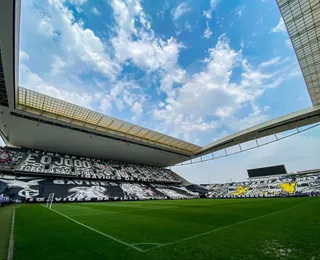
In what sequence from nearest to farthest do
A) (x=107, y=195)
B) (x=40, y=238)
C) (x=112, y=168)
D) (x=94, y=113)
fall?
(x=40, y=238) < (x=94, y=113) < (x=107, y=195) < (x=112, y=168)

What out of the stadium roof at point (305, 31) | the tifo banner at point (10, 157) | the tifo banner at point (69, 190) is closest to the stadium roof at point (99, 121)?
the stadium roof at point (305, 31)

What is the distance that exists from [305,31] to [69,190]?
31196 mm

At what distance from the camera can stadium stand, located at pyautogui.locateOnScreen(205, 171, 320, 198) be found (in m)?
27.9

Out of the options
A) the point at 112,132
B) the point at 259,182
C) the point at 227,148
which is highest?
the point at 112,132

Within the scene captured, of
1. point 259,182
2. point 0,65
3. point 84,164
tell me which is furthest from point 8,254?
point 259,182

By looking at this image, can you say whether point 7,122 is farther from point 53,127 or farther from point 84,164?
point 84,164

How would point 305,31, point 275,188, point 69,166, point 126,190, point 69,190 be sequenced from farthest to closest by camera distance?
point 275,188 < point 126,190 < point 69,166 < point 69,190 < point 305,31

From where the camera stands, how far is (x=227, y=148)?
37344mm

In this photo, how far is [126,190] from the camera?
3009 centimetres

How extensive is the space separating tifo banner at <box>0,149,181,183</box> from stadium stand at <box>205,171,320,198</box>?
1440 centimetres

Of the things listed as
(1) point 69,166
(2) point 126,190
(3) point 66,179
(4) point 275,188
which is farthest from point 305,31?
(1) point 69,166

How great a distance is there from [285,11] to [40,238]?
17516 millimetres

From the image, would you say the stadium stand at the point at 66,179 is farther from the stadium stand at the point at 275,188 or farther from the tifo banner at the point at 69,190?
the stadium stand at the point at 275,188

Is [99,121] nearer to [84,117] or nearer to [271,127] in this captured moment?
[84,117]
